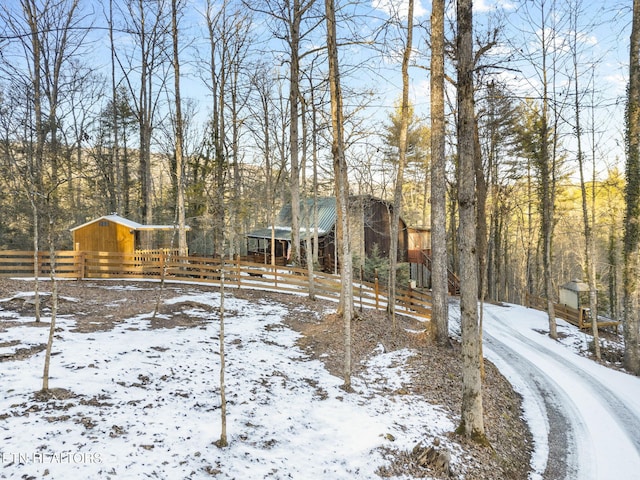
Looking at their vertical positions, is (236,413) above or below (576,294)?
above

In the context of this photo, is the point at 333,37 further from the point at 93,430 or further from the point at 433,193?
the point at 93,430

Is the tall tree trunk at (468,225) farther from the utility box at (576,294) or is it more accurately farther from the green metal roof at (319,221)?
the utility box at (576,294)

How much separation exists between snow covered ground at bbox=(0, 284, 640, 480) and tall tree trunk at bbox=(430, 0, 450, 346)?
4.92 feet

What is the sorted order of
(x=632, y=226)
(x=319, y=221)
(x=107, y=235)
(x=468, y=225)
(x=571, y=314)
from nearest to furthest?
(x=468, y=225)
(x=632, y=226)
(x=107, y=235)
(x=571, y=314)
(x=319, y=221)

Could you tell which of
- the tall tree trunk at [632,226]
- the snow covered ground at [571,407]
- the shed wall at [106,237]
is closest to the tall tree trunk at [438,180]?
the snow covered ground at [571,407]

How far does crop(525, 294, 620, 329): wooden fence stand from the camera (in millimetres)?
15656

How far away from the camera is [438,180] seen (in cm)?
853

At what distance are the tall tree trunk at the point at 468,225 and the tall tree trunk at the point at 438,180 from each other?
3.65 metres

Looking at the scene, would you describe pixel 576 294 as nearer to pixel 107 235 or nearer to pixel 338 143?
pixel 338 143

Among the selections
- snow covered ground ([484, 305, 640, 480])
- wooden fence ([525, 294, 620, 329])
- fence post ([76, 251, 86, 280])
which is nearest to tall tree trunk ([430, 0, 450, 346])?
snow covered ground ([484, 305, 640, 480])

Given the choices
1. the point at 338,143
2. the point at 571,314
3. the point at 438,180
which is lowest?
the point at 571,314

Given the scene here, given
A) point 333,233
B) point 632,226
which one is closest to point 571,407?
point 632,226

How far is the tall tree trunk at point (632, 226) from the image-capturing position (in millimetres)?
9789

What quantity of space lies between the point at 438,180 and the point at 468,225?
4101 millimetres
